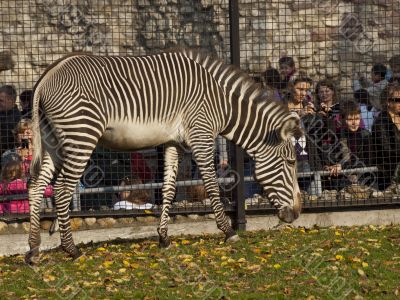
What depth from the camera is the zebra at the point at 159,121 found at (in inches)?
439

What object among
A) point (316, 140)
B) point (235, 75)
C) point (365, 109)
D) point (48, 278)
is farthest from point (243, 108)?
point (48, 278)

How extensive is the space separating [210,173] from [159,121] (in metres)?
0.81

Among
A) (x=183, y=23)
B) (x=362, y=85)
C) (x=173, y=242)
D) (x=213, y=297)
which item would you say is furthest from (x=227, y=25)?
(x=213, y=297)

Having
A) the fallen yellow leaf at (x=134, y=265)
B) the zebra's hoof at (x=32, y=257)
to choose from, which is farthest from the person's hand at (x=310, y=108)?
the zebra's hoof at (x=32, y=257)

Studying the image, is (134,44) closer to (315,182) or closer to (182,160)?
(182,160)

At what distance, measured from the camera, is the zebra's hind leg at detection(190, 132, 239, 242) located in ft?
38.7

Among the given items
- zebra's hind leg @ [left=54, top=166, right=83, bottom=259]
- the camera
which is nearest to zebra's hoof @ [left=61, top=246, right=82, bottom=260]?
zebra's hind leg @ [left=54, top=166, right=83, bottom=259]

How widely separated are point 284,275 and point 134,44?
233 inches

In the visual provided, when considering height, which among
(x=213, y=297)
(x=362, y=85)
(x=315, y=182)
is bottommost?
(x=213, y=297)

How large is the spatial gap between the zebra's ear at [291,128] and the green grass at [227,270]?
3.76ft

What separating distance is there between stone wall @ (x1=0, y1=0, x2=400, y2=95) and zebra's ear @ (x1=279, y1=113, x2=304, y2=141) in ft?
7.39

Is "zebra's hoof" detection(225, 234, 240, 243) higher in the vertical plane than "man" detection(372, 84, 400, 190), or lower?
lower

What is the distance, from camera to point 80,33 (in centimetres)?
1491

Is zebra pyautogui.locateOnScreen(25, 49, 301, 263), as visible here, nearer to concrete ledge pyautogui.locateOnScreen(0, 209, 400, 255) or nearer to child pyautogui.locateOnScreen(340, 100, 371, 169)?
concrete ledge pyautogui.locateOnScreen(0, 209, 400, 255)
